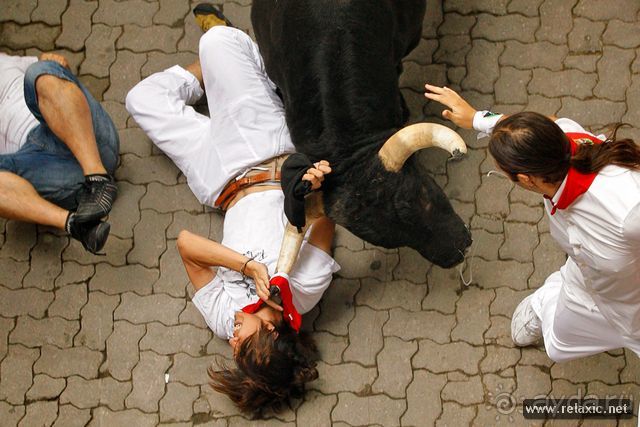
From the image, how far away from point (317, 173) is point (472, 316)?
1.45 meters

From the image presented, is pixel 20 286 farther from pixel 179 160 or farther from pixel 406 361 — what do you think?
pixel 406 361

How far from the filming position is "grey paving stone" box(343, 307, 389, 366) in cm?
437

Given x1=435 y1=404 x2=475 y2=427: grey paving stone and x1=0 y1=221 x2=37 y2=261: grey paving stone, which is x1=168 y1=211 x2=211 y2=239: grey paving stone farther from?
x1=435 y1=404 x2=475 y2=427: grey paving stone

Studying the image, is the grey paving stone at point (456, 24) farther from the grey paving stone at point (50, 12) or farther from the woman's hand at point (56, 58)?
the grey paving stone at point (50, 12)

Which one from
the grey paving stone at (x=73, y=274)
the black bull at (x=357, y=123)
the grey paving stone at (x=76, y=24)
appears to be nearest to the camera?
the black bull at (x=357, y=123)

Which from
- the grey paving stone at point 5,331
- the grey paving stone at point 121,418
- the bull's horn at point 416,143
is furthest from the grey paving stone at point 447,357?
the grey paving stone at point 5,331

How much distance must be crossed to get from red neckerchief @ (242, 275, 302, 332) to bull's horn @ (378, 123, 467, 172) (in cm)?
83

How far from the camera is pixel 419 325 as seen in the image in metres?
4.39

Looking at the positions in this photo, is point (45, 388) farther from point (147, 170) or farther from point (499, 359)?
point (499, 359)

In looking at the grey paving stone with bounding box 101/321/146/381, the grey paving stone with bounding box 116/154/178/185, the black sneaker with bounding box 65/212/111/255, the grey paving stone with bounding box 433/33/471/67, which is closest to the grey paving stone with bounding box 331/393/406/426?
the grey paving stone with bounding box 101/321/146/381

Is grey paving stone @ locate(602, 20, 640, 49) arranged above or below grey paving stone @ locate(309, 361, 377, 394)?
above

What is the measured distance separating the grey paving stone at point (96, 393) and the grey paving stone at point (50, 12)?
2324 mm

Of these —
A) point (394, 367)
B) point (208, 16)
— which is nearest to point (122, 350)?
point (394, 367)

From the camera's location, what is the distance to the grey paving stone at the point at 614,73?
182 inches
